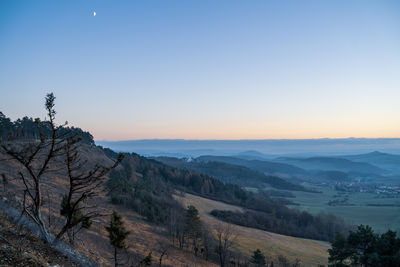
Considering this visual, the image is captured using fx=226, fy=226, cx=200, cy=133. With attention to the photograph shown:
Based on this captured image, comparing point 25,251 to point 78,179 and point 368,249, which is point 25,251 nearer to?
point 78,179

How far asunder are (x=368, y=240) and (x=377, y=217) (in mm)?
83027

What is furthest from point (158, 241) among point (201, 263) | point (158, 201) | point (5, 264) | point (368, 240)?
point (5, 264)

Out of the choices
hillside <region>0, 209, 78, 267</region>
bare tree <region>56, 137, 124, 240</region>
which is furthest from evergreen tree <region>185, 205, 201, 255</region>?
bare tree <region>56, 137, 124, 240</region>

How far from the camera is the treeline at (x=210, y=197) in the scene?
53.0m

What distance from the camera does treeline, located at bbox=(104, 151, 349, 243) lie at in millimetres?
53000

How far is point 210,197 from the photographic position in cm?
9462

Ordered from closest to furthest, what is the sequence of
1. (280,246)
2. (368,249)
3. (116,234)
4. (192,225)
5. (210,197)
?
(116,234), (368,249), (192,225), (280,246), (210,197)

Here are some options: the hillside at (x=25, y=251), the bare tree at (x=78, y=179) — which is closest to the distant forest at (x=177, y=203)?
the hillside at (x=25, y=251)

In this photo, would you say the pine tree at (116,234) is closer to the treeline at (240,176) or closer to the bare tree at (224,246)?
the bare tree at (224,246)

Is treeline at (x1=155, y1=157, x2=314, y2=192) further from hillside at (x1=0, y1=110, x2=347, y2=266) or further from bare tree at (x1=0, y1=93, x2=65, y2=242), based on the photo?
bare tree at (x1=0, y1=93, x2=65, y2=242)

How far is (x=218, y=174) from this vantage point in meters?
176

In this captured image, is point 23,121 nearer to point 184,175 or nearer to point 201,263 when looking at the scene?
point 184,175

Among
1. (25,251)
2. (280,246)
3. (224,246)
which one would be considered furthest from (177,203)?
(25,251)

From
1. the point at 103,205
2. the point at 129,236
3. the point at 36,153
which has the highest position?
the point at 36,153
